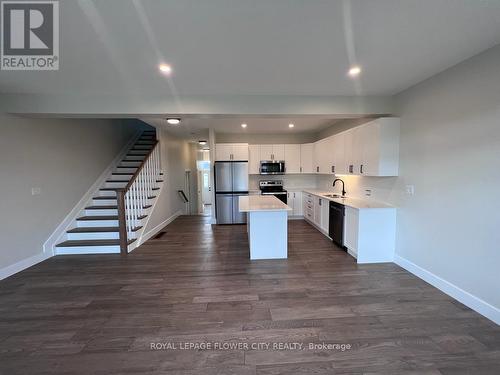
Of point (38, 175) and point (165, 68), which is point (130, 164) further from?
point (165, 68)

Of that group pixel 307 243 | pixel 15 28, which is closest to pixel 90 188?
pixel 15 28

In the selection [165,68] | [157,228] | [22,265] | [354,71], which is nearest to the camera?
[165,68]

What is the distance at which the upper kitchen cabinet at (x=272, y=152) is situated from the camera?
6.37m

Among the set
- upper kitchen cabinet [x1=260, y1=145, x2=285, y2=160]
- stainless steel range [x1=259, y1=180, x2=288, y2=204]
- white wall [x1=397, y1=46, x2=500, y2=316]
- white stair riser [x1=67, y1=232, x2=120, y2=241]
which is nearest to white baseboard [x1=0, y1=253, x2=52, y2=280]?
white stair riser [x1=67, y1=232, x2=120, y2=241]

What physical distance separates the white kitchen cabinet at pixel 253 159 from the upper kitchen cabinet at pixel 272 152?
15cm

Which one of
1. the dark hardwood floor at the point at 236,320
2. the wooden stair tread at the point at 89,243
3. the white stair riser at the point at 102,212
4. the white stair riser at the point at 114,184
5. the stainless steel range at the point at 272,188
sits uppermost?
the white stair riser at the point at 114,184

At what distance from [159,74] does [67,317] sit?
2.90m

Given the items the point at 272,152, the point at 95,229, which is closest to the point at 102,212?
the point at 95,229

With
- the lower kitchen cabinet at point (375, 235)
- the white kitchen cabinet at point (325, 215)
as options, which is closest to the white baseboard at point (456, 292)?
the lower kitchen cabinet at point (375, 235)

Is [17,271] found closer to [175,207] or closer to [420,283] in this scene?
[175,207]

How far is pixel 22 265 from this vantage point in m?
3.31

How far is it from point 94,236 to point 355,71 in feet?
17.2

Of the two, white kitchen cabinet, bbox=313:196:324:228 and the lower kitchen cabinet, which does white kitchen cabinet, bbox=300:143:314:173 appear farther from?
the lower kitchen cabinet

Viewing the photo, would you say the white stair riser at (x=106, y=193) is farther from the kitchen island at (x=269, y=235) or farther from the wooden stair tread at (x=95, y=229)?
the kitchen island at (x=269, y=235)
